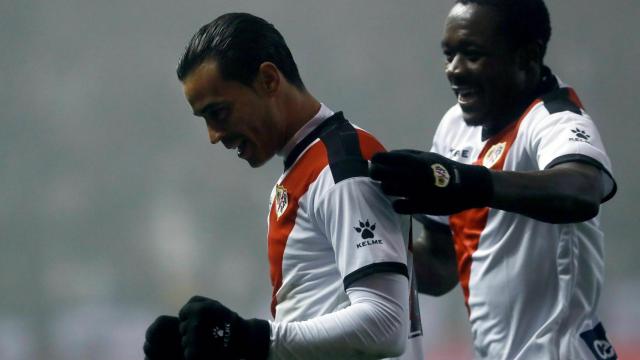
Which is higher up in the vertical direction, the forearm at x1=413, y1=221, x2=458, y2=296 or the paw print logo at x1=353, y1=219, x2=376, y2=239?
the paw print logo at x1=353, y1=219, x2=376, y2=239

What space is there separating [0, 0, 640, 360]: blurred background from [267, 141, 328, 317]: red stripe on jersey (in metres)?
2.31

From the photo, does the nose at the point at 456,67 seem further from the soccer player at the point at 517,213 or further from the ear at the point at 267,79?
the ear at the point at 267,79

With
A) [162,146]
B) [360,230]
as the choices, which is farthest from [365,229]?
[162,146]

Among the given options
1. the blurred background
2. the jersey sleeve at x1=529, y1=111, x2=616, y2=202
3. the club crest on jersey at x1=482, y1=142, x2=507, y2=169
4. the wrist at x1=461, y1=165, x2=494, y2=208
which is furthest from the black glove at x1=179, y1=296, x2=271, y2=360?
the blurred background

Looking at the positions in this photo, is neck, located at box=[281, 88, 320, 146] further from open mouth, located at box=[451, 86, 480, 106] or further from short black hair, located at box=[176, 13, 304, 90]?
open mouth, located at box=[451, 86, 480, 106]

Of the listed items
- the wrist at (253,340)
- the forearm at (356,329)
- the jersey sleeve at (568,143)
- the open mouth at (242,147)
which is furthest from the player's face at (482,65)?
the wrist at (253,340)

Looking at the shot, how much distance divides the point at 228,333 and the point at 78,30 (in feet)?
10.1

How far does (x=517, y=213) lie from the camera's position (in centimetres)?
176

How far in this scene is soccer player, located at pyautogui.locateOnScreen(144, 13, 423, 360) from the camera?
1.57m

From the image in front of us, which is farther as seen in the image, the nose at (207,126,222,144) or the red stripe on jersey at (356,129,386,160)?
the nose at (207,126,222,144)

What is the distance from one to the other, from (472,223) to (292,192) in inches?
20.2

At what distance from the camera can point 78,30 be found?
14.3 ft

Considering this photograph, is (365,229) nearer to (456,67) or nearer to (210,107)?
(210,107)

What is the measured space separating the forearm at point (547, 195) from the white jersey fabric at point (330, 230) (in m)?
0.18
